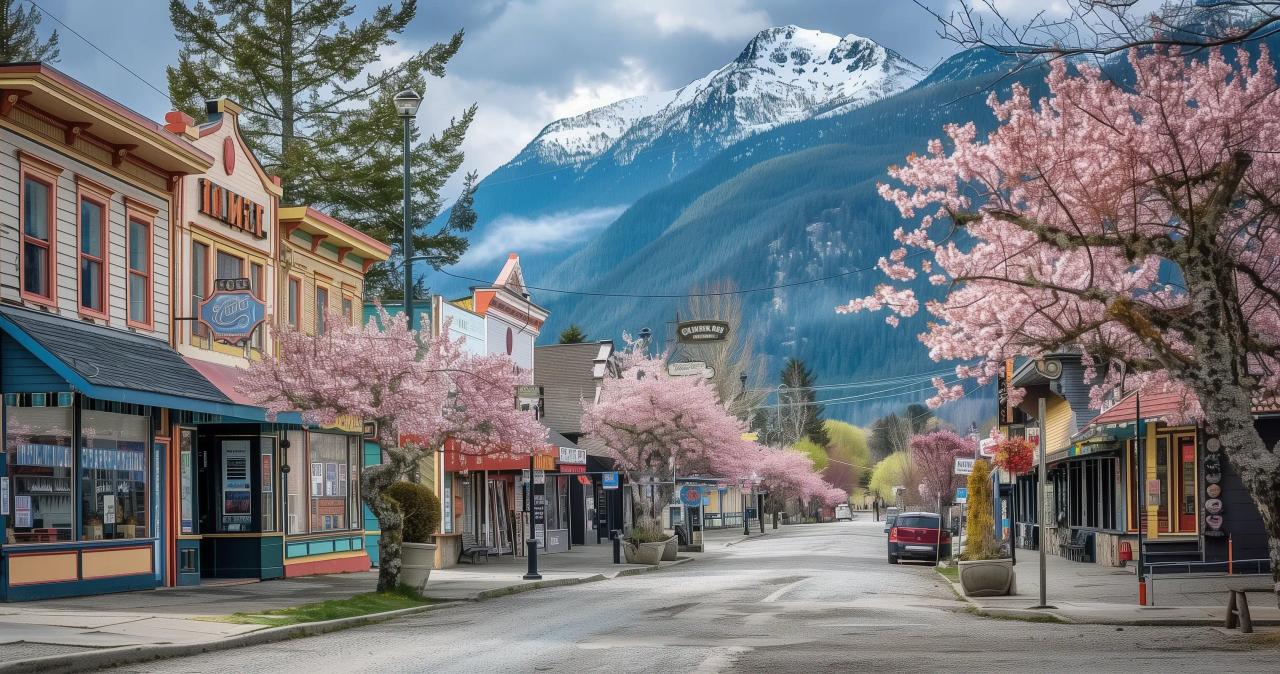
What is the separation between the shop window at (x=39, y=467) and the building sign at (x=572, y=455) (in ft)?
85.6

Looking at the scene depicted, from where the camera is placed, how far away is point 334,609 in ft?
72.1

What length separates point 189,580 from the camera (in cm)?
2733

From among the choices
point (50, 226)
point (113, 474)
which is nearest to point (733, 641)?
point (113, 474)

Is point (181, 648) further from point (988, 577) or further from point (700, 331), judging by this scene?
point (700, 331)

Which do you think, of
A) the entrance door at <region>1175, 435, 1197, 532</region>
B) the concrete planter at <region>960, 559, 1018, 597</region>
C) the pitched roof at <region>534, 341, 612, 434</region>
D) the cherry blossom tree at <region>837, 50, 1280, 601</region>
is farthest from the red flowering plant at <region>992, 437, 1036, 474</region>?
the pitched roof at <region>534, 341, 612, 434</region>

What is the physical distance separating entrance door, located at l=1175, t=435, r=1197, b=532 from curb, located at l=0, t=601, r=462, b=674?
67.5ft

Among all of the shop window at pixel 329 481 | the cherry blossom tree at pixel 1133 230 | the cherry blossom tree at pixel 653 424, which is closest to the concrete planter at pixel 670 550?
the cherry blossom tree at pixel 653 424

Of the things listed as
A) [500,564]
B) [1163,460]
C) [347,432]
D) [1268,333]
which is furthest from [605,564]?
[1268,333]

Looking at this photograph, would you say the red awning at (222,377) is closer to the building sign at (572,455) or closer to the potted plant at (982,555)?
the potted plant at (982,555)

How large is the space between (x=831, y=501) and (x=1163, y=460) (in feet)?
361

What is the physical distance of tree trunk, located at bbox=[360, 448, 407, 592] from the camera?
25.3 meters

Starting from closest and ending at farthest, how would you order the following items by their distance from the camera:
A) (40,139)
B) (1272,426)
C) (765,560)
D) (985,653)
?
1. (985,653)
2. (40,139)
3. (1272,426)
4. (765,560)

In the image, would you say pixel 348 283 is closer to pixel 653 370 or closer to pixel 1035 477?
pixel 653 370

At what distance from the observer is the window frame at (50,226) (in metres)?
22.1
